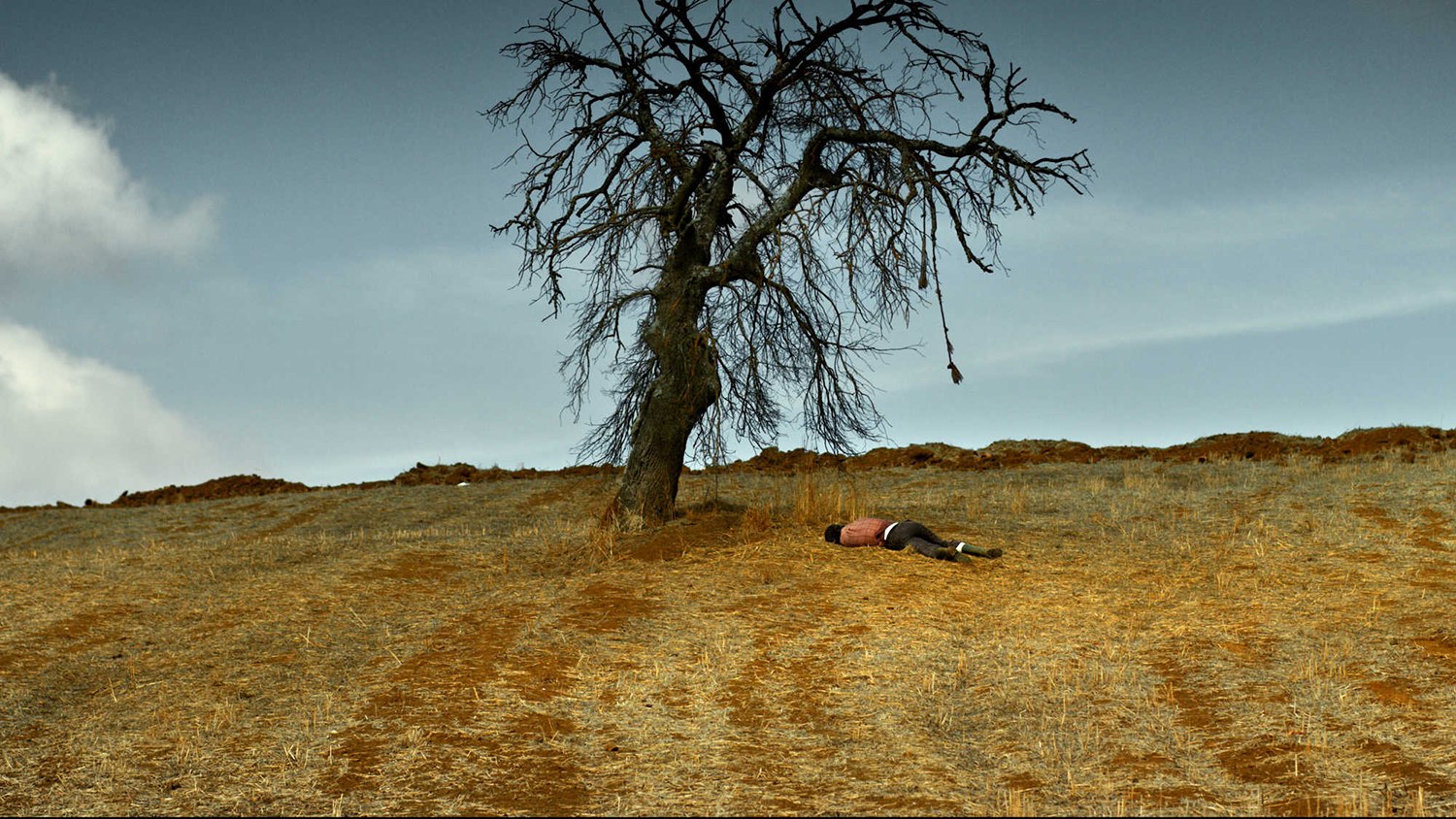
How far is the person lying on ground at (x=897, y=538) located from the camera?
12384 millimetres

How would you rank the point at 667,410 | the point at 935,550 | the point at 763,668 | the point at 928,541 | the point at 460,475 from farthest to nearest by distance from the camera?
the point at 460,475 → the point at 667,410 → the point at 928,541 → the point at 935,550 → the point at 763,668

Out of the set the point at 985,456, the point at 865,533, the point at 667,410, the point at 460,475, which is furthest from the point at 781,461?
the point at 865,533

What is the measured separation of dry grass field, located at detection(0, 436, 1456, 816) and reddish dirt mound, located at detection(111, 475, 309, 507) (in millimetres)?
9272

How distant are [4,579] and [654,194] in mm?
9697

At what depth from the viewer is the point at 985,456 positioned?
2394cm

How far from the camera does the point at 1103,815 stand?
19.4ft

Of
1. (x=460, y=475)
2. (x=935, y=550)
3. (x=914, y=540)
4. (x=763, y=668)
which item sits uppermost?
(x=460, y=475)

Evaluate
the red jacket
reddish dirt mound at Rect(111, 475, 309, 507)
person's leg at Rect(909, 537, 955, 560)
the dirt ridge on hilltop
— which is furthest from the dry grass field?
reddish dirt mound at Rect(111, 475, 309, 507)

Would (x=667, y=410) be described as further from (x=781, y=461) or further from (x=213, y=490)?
(x=213, y=490)

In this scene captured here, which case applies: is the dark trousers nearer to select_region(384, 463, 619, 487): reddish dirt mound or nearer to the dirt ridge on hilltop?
the dirt ridge on hilltop

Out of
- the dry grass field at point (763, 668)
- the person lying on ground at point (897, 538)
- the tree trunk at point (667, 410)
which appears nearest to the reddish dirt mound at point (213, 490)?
the dry grass field at point (763, 668)

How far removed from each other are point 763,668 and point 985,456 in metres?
16.0

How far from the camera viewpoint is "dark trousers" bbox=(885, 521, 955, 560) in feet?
40.7

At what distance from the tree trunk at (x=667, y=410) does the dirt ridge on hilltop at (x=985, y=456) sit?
22.4 feet
